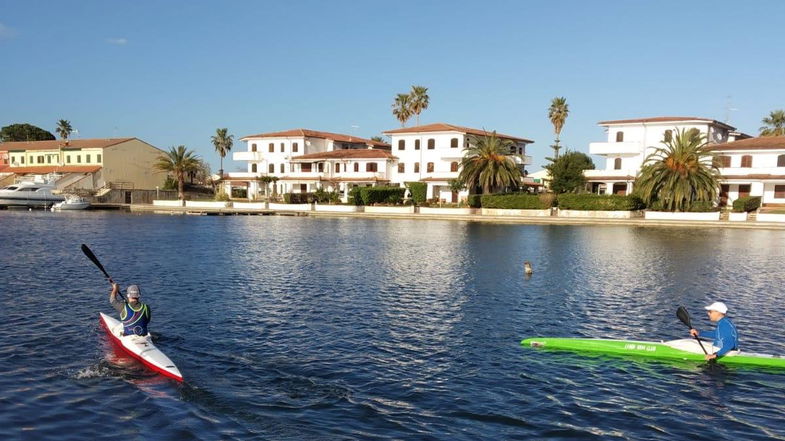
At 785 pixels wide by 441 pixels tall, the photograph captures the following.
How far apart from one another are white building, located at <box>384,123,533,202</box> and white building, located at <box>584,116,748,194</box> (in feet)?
38.8

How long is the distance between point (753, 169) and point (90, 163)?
97986 mm

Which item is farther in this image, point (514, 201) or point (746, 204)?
point (514, 201)

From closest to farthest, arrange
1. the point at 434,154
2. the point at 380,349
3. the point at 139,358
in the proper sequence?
the point at 139,358
the point at 380,349
the point at 434,154

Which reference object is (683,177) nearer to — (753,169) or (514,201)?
(753,169)

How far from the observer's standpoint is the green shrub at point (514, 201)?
70000 mm

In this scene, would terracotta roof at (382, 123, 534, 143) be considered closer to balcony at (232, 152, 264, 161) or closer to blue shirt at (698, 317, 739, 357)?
balcony at (232, 152, 264, 161)

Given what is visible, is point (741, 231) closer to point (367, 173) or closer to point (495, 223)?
point (495, 223)

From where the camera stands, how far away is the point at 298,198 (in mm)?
88188

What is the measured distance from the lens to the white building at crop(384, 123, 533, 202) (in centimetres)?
8419

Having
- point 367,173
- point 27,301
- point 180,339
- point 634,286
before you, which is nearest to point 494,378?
point 180,339

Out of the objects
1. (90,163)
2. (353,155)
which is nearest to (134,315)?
(353,155)

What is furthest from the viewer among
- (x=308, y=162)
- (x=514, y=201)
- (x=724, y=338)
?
(x=308, y=162)

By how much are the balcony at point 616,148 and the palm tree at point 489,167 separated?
14.6 meters

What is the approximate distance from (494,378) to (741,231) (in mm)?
49543
